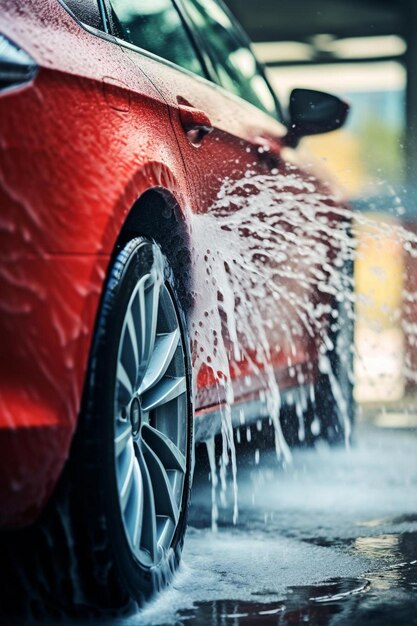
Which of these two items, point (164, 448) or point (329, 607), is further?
point (164, 448)

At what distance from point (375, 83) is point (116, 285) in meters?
9.61

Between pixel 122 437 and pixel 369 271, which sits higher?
pixel 369 271

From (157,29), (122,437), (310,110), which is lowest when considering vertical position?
(122,437)

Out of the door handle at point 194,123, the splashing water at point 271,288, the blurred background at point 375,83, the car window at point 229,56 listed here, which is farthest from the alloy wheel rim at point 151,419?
the blurred background at point 375,83

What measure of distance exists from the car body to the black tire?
62 millimetres

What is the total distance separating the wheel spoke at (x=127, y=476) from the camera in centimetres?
228

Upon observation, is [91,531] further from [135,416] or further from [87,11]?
[87,11]

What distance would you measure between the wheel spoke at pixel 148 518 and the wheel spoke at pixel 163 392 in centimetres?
13

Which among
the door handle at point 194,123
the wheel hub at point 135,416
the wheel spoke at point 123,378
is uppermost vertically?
the door handle at point 194,123

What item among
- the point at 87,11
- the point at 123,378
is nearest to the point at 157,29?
the point at 87,11

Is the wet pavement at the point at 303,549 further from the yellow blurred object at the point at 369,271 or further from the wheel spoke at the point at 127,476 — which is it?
the yellow blurred object at the point at 369,271

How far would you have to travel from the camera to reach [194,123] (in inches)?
116

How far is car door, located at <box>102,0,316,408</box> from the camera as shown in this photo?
295 centimetres

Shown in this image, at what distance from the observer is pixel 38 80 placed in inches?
80.7
